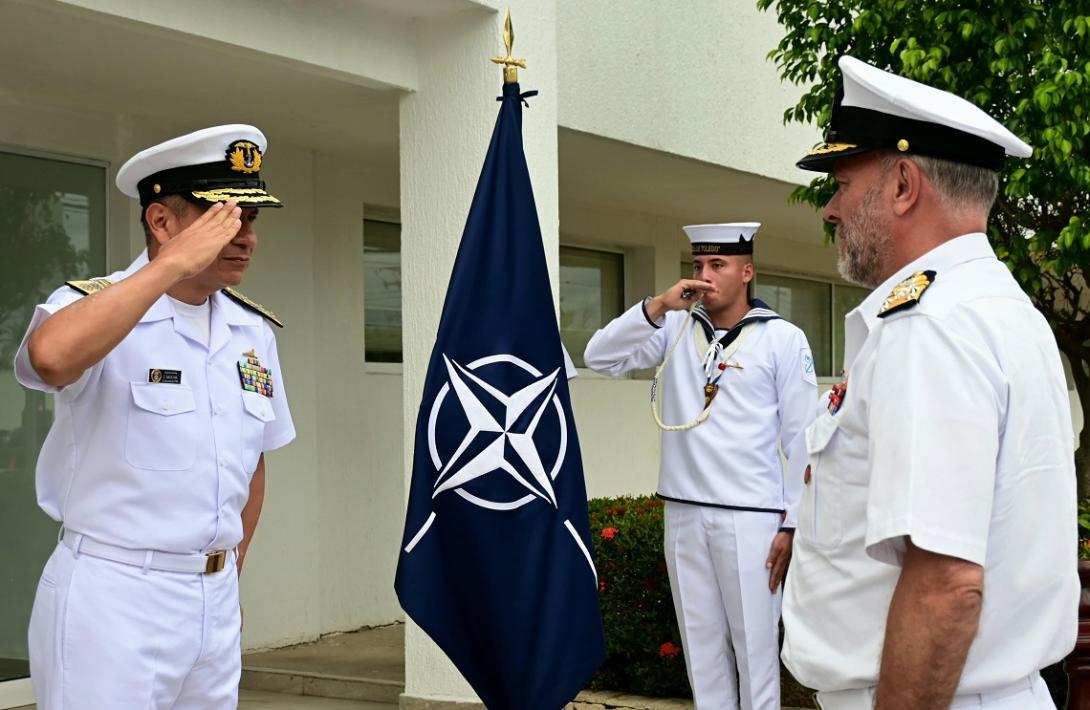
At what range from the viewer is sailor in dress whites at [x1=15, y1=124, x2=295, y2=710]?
291cm

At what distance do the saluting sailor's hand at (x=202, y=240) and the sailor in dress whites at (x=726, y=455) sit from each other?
242 centimetres

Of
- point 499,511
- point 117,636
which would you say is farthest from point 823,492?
point 499,511

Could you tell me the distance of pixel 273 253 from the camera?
25.1 ft

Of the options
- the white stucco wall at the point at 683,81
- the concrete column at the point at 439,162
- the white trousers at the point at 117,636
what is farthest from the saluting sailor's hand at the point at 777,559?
the white stucco wall at the point at 683,81

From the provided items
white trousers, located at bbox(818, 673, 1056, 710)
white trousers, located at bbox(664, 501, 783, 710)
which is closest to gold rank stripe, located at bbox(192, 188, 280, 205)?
white trousers, located at bbox(818, 673, 1056, 710)

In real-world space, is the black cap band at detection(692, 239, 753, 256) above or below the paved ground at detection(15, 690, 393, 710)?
above

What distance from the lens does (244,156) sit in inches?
132

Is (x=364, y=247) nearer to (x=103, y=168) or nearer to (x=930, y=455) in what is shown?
(x=103, y=168)

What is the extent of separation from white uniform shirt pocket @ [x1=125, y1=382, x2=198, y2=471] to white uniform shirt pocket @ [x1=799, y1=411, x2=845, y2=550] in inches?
58.9

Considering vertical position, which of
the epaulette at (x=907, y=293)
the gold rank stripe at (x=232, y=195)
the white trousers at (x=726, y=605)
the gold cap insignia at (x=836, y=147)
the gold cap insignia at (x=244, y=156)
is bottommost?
the white trousers at (x=726, y=605)

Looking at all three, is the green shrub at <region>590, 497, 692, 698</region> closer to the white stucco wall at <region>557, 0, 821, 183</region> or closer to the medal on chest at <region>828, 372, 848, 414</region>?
the white stucco wall at <region>557, 0, 821, 183</region>

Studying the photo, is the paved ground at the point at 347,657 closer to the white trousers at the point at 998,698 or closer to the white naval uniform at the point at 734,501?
the white naval uniform at the point at 734,501

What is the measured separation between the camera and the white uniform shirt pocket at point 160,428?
3.05 meters

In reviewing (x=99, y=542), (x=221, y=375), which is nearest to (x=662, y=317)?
(x=221, y=375)
